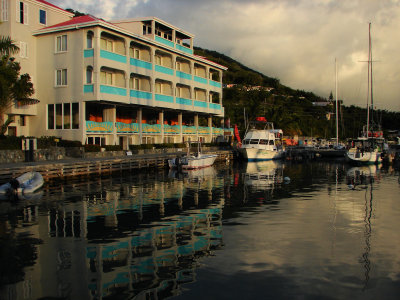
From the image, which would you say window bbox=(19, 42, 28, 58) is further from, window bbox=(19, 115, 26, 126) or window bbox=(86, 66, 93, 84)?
window bbox=(86, 66, 93, 84)

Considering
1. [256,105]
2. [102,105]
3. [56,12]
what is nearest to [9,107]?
[102,105]

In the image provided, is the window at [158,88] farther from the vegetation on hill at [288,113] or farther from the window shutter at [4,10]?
the vegetation on hill at [288,113]

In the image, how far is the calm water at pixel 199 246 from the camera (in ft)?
32.2

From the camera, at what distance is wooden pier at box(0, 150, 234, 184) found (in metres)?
28.2

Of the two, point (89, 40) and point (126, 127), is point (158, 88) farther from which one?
point (89, 40)

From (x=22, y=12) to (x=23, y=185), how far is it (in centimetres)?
2388

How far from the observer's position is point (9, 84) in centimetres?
3512

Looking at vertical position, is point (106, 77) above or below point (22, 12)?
below

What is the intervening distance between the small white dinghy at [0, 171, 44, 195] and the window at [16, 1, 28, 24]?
21.7m

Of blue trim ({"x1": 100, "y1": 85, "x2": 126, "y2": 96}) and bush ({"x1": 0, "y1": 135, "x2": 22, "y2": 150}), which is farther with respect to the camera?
blue trim ({"x1": 100, "y1": 85, "x2": 126, "y2": 96})

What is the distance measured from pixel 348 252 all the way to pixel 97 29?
3480 centimetres

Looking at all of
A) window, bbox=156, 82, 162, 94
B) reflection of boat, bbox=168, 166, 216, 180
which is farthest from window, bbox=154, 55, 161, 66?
reflection of boat, bbox=168, 166, 216, 180

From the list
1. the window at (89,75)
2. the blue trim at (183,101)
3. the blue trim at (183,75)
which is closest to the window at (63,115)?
the window at (89,75)

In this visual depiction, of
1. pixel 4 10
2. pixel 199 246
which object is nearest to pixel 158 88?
pixel 4 10
